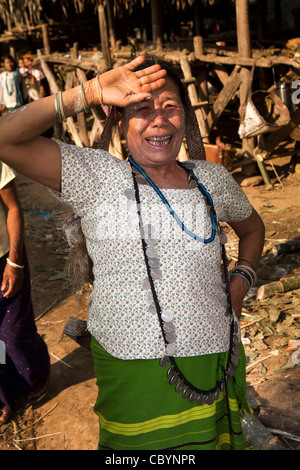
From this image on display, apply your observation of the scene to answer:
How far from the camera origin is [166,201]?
1790mm

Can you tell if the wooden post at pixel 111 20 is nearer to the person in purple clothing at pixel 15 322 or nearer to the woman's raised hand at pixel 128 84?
the person in purple clothing at pixel 15 322

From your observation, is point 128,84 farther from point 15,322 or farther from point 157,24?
point 157,24

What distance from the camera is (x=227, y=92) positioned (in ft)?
24.5

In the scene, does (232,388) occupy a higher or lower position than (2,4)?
lower

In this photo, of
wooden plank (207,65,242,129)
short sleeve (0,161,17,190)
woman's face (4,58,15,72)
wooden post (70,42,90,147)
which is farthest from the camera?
woman's face (4,58,15,72)

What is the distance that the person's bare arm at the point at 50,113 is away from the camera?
163 centimetres

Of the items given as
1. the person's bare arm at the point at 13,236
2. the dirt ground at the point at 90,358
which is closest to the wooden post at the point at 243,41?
→ the dirt ground at the point at 90,358

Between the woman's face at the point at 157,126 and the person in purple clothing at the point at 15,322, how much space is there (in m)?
1.35

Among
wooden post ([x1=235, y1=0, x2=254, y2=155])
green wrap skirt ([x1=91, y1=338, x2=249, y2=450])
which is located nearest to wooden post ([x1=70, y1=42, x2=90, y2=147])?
wooden post ([x1=235, y1=0, x2=254, y2=155])

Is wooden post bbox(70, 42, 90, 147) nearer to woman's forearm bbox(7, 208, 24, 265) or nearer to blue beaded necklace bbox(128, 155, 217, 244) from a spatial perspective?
woman's forearm bbox(7, 208, 24, 265)

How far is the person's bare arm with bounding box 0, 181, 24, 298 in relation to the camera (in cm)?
304

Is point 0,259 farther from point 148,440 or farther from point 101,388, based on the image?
point 148,440

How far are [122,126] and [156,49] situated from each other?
24.8 feet

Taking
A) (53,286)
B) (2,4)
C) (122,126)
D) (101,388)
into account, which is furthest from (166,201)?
(2,4)
